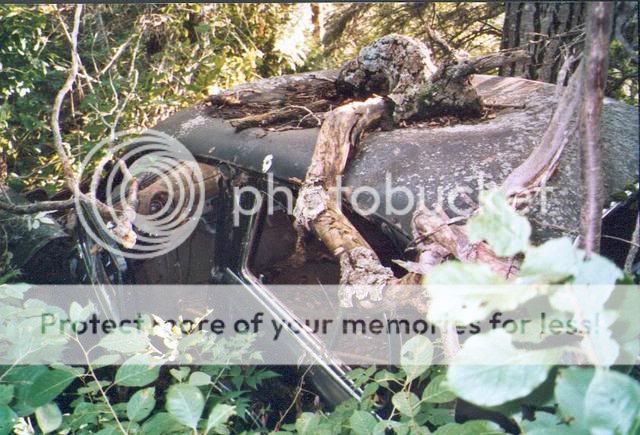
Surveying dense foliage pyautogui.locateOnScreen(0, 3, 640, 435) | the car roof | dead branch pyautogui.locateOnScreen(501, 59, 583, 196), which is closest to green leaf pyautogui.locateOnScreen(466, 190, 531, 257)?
dense foliage pyautogui.locateOnScreen(0, 3, 640, 435)

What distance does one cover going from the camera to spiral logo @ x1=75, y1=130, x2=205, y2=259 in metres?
3.10

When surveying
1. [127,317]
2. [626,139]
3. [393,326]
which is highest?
[626,139]

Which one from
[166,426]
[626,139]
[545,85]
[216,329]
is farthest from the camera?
[545,85]

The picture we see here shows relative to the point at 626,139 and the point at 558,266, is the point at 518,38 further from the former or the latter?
the point at 558,266

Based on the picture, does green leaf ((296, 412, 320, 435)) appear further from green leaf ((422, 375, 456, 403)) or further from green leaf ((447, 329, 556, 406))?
green leaf ((447, 329, 556, 406))

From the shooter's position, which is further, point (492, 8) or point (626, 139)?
point (492, 8)

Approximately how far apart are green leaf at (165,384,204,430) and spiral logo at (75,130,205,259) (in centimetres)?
186

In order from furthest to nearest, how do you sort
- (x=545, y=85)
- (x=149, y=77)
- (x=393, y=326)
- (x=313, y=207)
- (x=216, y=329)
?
(x=149, y=77) → (x=545, y=85) → (x=216, y=329) → (x=313, y=207) → (x=393, y=326)

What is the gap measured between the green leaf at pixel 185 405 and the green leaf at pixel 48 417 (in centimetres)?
40

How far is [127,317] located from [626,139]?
199 centimetres

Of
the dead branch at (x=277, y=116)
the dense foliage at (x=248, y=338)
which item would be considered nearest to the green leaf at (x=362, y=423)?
the dense foliage at (x=248, y=338)

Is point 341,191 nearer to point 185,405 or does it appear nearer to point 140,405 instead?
point 140,405

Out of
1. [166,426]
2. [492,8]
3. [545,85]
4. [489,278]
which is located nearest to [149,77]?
[492,8]

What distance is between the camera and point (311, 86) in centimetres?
366
